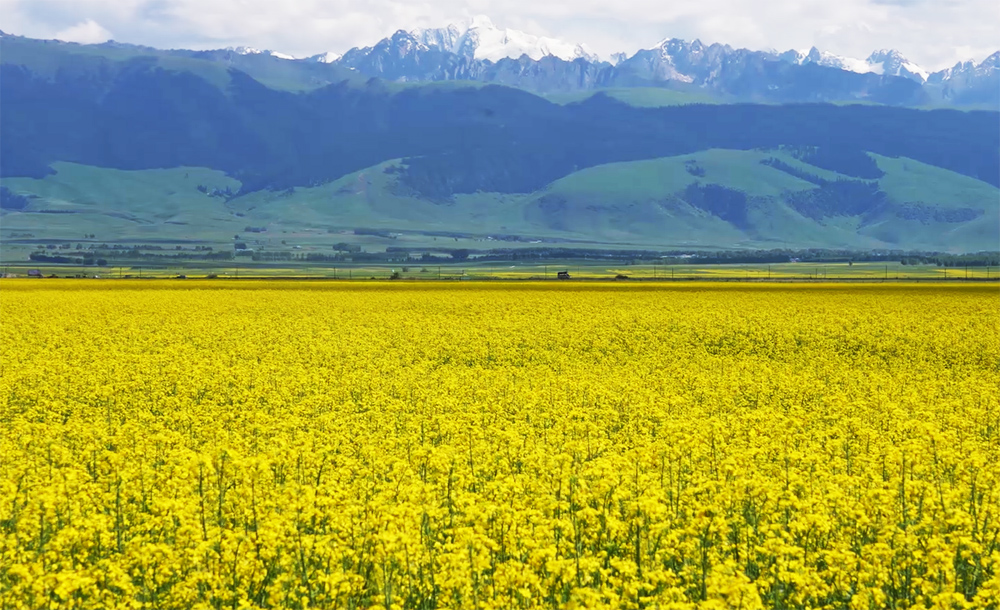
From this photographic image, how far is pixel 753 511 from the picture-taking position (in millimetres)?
14984

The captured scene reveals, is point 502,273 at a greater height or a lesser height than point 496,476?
greater

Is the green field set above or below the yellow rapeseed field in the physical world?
above

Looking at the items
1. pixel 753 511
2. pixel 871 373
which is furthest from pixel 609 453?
pixel 871 373

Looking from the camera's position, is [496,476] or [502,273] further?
[502,273]

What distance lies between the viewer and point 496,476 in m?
16.6

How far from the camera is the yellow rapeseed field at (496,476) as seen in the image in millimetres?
12227

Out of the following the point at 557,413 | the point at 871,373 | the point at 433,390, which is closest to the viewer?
the point at 557,413

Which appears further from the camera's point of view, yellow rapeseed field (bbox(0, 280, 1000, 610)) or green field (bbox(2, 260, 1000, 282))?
green field (bbox(2, 260, 1000, 282))

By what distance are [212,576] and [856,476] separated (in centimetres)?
1094

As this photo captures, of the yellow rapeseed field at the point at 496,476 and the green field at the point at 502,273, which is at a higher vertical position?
the green field at the point at 502,273

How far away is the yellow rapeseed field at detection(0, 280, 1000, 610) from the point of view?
481 inches

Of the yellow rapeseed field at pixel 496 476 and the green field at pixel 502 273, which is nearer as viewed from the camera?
the yellow rapeseed field at pixel 496 476

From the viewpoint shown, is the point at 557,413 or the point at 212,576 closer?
the point at 212,576

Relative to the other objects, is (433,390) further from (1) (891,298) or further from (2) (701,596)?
(1) (891,298)
